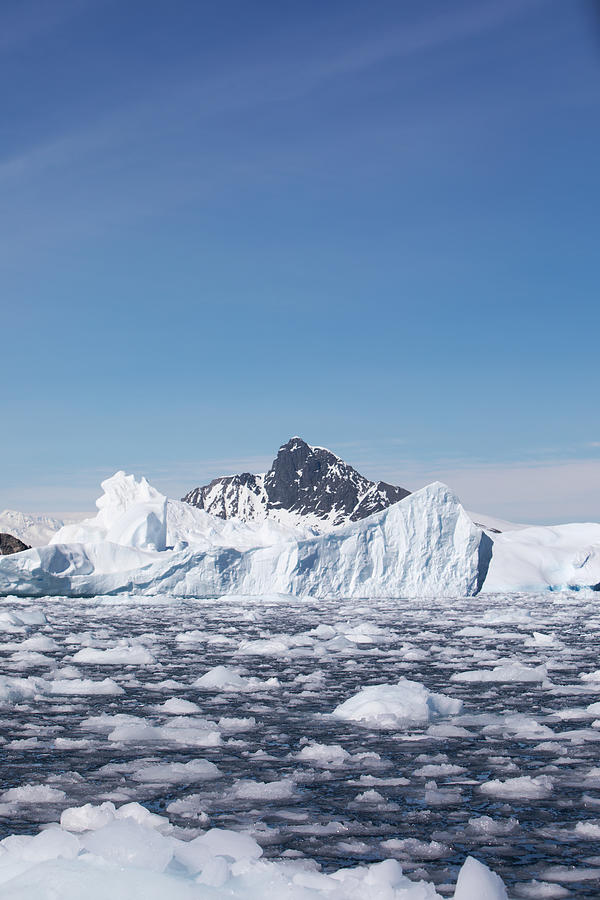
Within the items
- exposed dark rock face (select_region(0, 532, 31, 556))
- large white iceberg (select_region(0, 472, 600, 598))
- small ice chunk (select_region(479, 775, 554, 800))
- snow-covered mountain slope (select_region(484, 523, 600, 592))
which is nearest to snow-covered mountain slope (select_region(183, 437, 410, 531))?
exposed dark rock face (select_region(0, 532, 31, 556))

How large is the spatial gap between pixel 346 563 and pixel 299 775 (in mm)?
34700

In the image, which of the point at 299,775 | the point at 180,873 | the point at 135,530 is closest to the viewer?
the point at 180,873

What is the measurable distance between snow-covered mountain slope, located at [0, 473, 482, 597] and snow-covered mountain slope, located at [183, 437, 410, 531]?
115 m

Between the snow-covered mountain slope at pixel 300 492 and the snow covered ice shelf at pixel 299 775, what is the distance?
145025 mm

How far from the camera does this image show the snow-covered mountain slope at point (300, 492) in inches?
6368

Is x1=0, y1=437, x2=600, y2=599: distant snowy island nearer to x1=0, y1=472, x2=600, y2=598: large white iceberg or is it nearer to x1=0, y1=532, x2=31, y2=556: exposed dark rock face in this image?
x1=0, y1=472, x2=600, y2=598: large white iceberg

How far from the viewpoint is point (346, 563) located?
41281 millimetres

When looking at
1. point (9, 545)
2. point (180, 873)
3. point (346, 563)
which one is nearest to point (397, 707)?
point (180, 873)

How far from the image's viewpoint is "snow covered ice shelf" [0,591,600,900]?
436cm

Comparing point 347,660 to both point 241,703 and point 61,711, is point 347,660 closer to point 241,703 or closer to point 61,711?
point 241,703

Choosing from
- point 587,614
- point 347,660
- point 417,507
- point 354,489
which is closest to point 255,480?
point 354,489

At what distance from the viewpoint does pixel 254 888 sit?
4207 millimetres

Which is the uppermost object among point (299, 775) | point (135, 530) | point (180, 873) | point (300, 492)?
point (300, 492)

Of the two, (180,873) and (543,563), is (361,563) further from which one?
(180,873)
